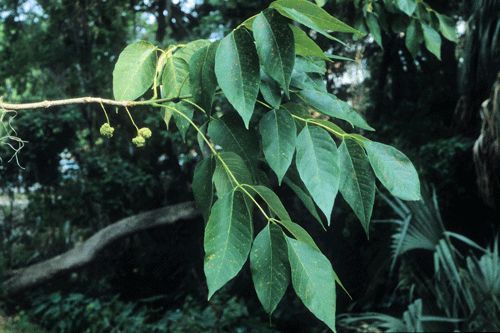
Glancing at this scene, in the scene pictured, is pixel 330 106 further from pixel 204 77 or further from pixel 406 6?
pixel 406 6

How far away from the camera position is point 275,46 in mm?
764

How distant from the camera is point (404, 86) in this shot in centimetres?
648

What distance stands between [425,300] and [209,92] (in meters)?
3.60

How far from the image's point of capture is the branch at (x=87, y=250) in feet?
18.0

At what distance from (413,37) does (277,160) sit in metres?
1.63

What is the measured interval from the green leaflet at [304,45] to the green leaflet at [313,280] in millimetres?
240

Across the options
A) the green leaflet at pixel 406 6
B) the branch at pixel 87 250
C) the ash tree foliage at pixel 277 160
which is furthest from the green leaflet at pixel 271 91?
the branch at pixel 87 250

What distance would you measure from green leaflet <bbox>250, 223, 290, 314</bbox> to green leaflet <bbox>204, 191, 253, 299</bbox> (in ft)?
0.07

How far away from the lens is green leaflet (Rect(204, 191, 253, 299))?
0.72 meters

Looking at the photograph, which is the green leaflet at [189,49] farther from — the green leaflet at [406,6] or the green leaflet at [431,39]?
the green leaflet at [431,39]

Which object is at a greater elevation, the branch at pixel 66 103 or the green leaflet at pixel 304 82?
the branch at pixel 66 103

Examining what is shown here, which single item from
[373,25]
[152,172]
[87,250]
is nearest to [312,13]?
[373,25]

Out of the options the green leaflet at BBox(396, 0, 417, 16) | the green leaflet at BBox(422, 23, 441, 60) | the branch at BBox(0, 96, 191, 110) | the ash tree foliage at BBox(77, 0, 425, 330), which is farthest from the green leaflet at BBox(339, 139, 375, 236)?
the green leaflet at BBox(422, 23, 441, 60)

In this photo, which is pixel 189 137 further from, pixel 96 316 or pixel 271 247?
pixel 271 247
